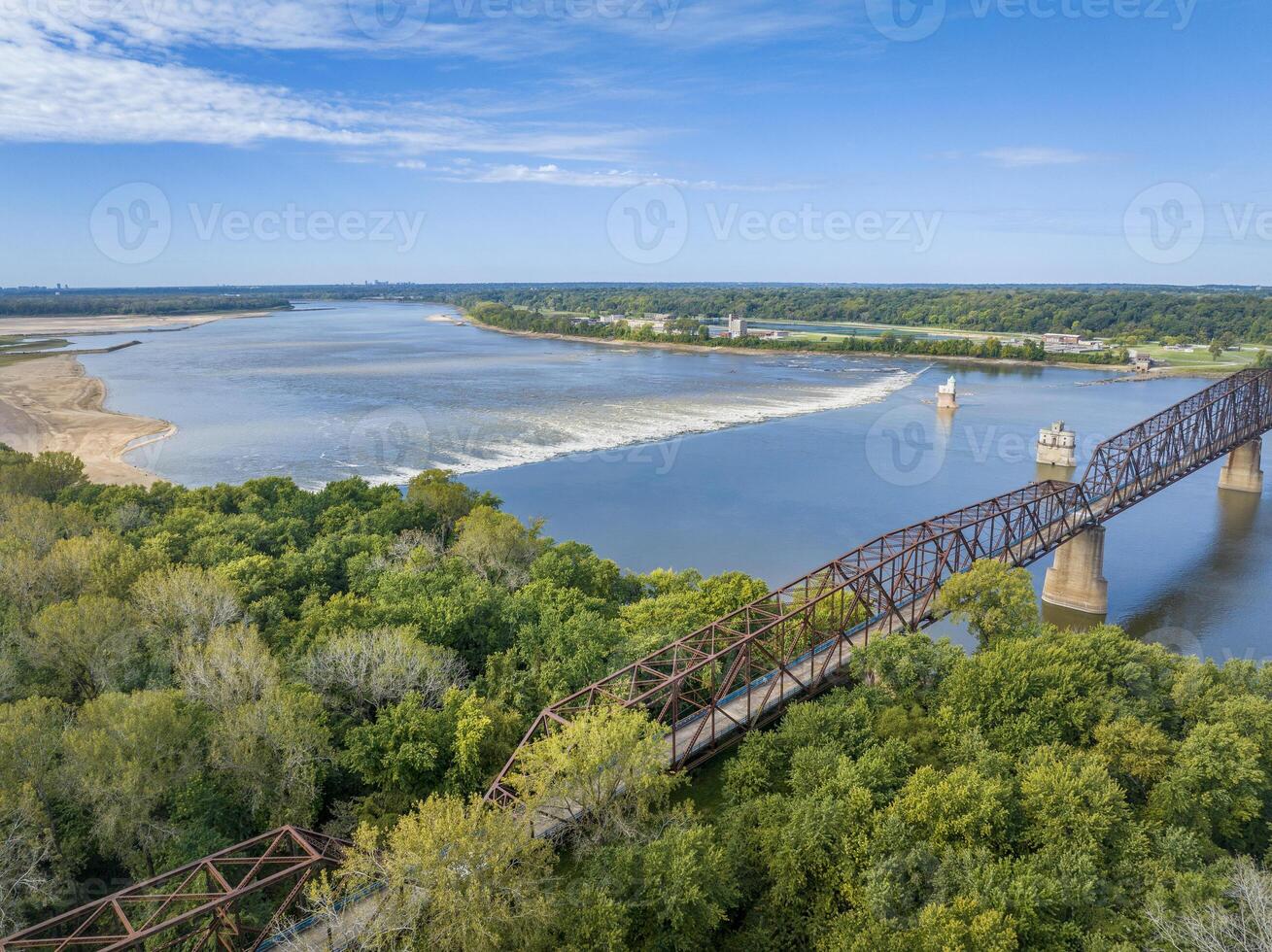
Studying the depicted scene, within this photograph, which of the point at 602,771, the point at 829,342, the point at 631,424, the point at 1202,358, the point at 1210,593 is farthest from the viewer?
the point at 829,342

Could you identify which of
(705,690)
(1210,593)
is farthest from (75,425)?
A: (1210,593)

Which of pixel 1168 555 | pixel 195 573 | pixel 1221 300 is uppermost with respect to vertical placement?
pixel 1221 300

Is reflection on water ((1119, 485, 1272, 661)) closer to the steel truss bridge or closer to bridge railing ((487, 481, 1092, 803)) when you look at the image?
the steel truss bridge

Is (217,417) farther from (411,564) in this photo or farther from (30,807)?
(30,807)

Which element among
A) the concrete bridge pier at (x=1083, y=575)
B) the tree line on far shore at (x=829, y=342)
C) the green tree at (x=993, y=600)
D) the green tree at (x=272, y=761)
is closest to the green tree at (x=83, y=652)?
the green tree at (x=272, y=761)

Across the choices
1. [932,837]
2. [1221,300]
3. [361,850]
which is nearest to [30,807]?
[361,850]

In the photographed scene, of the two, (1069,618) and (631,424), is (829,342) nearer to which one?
(631,424)
